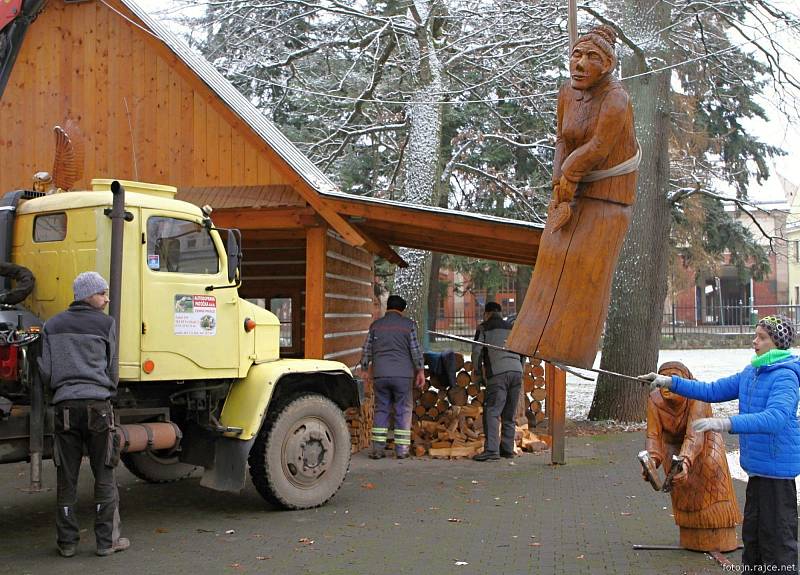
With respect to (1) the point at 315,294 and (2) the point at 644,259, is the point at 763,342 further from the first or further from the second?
(2) the point at 644,259

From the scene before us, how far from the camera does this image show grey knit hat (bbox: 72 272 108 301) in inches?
245

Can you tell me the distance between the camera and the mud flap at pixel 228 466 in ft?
24.5

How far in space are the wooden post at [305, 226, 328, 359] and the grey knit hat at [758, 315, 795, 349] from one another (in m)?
6.26

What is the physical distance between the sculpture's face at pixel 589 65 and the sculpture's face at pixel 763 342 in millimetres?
1733

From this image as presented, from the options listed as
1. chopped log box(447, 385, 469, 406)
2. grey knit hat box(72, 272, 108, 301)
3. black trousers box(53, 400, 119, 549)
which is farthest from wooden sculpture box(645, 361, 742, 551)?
chopped log box(447, 385, 469, 406)

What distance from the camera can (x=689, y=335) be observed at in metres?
38.3

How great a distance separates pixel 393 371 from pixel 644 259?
5.20 meters

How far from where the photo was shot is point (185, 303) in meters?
7.27

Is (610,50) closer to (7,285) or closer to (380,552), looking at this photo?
(380,552)

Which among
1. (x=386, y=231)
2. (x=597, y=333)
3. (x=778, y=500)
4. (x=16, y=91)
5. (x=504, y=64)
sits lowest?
(x=778, y=500)

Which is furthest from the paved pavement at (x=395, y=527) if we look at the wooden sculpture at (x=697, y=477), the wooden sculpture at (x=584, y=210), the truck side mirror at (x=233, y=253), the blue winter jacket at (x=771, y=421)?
the truck side mirror at (x=233, y=253)

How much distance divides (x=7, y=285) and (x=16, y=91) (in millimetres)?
5484

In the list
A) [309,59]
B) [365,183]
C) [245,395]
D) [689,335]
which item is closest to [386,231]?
[245,395]

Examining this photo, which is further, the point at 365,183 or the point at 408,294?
the point at 365,183
